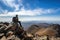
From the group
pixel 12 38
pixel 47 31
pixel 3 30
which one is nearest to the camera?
pixel 12 38

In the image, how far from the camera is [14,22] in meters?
34.8

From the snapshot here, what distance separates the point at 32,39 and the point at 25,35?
67.1 inches

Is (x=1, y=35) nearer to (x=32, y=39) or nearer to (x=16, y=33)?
(x=16, y=33)

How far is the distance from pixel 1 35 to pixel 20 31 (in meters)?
4.32

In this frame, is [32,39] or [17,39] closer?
[17,39]

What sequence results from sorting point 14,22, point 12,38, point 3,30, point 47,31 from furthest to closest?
point 47,31, point 14,22, point 3,30, point 12,38

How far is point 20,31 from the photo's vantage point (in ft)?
110

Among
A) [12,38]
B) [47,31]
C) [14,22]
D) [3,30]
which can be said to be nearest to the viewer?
[12,38]

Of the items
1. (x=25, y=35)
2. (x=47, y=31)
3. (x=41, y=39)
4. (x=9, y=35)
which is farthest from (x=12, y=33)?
(x=47, y=31)

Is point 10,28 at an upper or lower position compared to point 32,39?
upper

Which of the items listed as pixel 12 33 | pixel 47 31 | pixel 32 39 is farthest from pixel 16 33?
pixel 47 31

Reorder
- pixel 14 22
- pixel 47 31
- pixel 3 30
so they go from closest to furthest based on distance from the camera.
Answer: pixel 3 30 < pixel 14 22 < pixel 47 31

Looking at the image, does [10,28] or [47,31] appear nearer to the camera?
[10,28]

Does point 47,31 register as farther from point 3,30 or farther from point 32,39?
point 3,30
